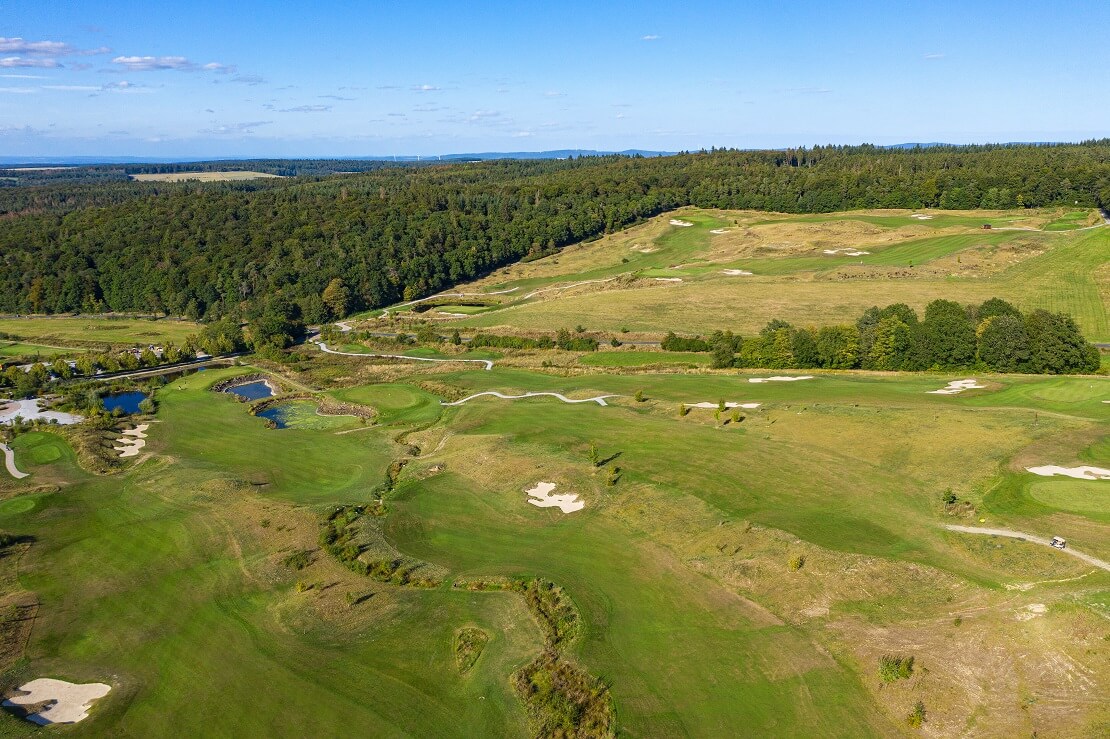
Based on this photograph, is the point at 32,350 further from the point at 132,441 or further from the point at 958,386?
the point at 958,386

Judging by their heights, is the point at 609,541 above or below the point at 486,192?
below

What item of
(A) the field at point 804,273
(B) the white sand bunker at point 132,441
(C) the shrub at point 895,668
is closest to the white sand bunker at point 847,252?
(A) the field at point 804,273

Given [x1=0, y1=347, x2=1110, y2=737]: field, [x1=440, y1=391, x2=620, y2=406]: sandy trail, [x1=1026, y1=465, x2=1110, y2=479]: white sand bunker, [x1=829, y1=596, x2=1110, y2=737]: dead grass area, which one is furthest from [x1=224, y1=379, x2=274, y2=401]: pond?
[x1=1026, y1=465, x2=1110, y2=479]: white sand bunker

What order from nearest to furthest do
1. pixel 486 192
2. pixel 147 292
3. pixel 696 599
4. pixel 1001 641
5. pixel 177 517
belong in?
pixel 1001 641 < pixel 696 599 < pixel 177 517 < pixel 147 292 < pixel 486 192

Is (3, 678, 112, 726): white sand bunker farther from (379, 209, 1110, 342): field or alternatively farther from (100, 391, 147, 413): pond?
(379, 209, 1110, 342): field

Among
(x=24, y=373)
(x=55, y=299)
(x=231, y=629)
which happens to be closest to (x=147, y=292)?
(x=55, y=299)

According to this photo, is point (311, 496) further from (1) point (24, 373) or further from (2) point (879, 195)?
(2) point (879, 195)
